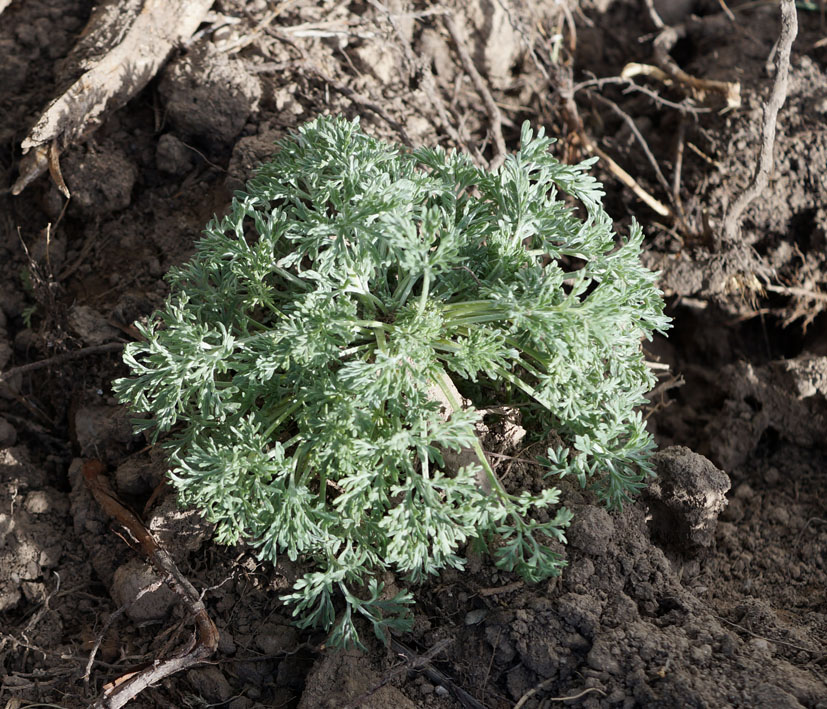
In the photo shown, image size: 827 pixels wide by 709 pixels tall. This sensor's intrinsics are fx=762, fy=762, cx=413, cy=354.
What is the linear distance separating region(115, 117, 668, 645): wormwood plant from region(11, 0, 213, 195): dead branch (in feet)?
4.20

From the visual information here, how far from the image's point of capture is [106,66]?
13.2ft

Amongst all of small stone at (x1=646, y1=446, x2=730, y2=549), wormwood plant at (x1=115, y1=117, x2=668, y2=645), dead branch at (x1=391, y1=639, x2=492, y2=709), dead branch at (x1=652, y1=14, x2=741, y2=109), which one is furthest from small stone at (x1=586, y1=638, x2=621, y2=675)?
dead branch at (x1=652, y1=14, x2=741, y2=109)

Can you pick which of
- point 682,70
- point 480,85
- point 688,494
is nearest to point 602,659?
point 688,494

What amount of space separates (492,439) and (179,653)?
5.17 feet

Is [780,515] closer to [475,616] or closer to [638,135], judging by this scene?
[475,616]

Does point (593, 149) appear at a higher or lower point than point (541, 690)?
higher

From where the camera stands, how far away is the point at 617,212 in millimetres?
4770

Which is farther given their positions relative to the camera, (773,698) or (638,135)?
(638,135)

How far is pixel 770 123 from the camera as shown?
4.05 meters

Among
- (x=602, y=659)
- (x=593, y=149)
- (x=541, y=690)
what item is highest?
(x=593, y=149)

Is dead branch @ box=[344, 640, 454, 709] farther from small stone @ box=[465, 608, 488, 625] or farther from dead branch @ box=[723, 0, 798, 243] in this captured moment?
dead branch @ box=[723, 0, 798, 243]

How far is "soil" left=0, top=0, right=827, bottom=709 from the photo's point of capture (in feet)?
9.91

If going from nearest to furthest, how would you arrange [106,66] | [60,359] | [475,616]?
[475,616] < [60,359] < [106,66]

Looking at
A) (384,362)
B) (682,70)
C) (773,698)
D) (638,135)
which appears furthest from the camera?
(682,70)
